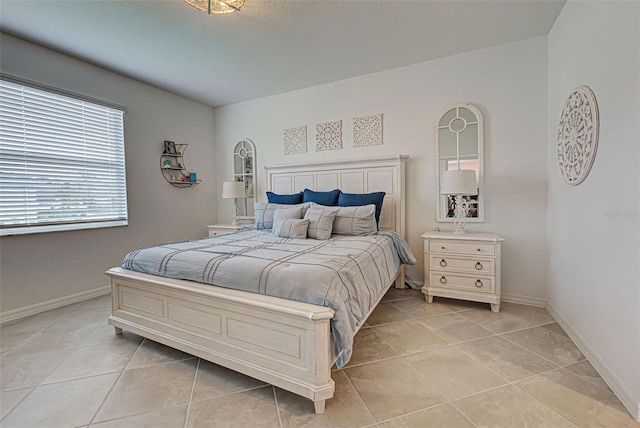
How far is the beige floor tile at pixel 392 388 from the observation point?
4.75 ft

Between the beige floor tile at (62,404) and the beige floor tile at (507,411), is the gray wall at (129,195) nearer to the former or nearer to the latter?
the beige floor tile at (62,404)

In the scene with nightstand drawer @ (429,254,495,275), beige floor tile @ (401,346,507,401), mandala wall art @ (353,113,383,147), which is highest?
mandala wall art @ (353,113,383,147)

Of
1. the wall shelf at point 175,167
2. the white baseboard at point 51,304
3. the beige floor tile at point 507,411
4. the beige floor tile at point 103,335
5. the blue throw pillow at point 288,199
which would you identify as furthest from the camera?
the wall shelf at point 175,167

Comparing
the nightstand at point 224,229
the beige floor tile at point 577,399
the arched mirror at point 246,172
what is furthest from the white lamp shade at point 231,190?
the beige floor tile at point 577,399

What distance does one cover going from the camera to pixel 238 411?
1.44 m

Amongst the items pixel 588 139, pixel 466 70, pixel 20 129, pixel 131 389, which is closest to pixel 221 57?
pixel 20 129

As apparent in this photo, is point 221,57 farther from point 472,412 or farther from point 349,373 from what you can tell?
point 472,412

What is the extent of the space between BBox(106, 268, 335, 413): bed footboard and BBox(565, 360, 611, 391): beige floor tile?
1515 millimetres

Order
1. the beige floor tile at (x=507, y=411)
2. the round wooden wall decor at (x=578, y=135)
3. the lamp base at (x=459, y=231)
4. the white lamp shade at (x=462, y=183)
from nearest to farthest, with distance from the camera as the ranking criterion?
the beige floor tile at (x=507, y=411)
the round wooden wall decor at (x=578, y=135)
the white lamp shade at (x=462, y=183)
the lamp base at (x=459, y=231)

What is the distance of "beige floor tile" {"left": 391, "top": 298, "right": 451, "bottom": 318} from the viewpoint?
2.63m

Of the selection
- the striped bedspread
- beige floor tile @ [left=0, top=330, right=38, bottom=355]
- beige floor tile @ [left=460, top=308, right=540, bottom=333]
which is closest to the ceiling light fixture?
the striped bedspread

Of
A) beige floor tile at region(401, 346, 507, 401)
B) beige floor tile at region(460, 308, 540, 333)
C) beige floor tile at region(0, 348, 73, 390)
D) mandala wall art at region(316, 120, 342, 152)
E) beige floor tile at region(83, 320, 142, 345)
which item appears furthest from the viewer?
mandala wall art at region(316, 120, 342, 152)

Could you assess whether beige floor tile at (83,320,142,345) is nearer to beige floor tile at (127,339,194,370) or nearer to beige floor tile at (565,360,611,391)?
beige floor tile at (127,339,194,370)

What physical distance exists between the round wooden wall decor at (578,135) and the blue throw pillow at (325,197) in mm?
2089
